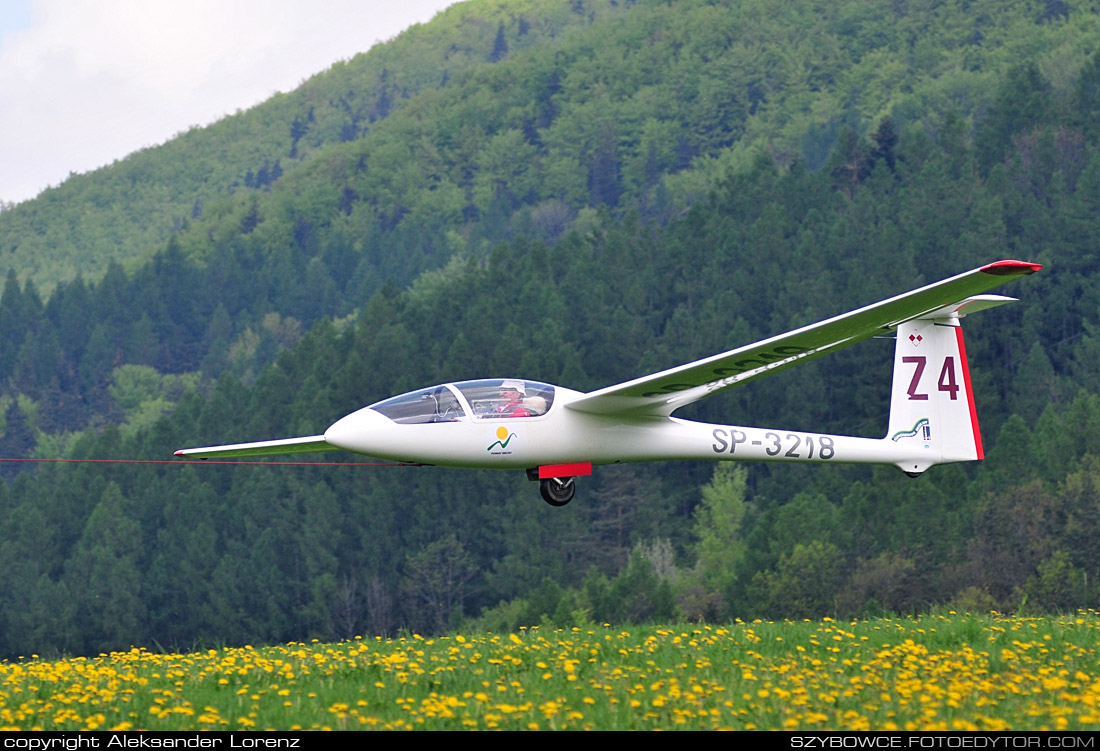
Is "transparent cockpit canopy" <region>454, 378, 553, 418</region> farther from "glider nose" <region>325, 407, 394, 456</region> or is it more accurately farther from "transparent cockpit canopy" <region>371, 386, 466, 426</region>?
"glider nose" <region>325, 407, 394, 456</region>

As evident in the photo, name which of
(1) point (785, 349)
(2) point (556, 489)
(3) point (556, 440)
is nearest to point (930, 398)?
(1) point (785, 349)

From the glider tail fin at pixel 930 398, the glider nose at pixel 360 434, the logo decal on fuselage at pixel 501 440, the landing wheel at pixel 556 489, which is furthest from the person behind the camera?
the glider tail fin at pixel 930 398

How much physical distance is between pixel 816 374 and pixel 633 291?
96.8 feet

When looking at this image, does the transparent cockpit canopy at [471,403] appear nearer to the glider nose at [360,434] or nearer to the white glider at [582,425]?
the white glider at [582,425]

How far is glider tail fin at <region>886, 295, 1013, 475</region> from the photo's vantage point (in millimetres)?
22047

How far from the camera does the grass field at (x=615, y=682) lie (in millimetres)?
12875

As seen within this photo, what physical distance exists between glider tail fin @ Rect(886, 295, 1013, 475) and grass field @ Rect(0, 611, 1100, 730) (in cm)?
402

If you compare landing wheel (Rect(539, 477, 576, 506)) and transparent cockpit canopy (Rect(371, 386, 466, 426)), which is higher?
transparent cockpit canopy (Rect(371, 386, 466, 426))

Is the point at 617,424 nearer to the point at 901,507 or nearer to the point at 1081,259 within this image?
the point at 901,507

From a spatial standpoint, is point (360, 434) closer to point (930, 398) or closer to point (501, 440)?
point (501, 440)

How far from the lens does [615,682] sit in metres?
14.4

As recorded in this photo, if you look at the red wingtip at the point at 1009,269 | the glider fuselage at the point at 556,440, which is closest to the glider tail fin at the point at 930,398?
the glider fuselage at the point at 556,440

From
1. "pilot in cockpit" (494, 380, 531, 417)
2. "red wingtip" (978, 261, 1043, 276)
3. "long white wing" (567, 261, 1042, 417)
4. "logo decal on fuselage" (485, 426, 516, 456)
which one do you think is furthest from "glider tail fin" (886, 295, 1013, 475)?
"red wingtip" (978, 261, 1043, 276)

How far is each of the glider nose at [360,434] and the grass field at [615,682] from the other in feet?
8.19
